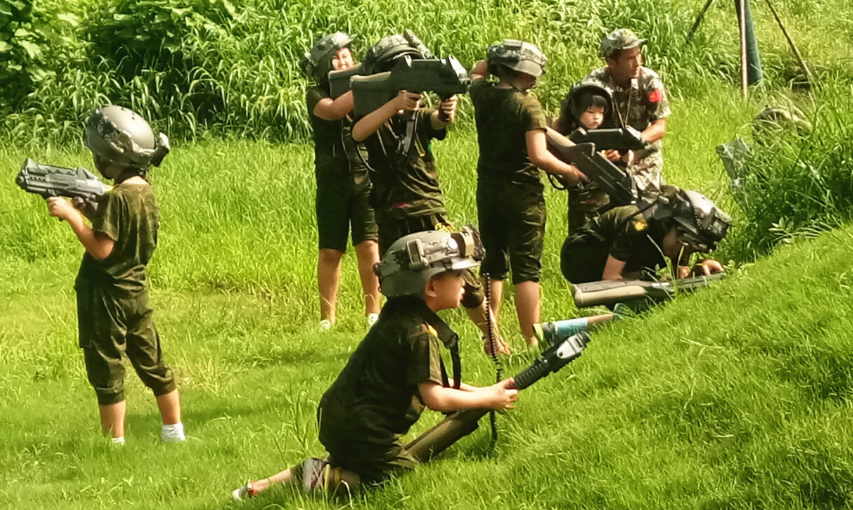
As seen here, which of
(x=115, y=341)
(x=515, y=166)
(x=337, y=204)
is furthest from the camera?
(x=337, y=204)

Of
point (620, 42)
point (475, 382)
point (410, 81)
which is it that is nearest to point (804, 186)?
point (620, 42)

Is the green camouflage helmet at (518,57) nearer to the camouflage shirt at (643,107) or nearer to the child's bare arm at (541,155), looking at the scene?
the child's bare arm at (541,155)

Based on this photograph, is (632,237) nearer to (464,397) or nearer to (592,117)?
(592,117)

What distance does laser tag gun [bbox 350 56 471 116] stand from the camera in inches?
241

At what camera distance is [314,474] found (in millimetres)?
4855

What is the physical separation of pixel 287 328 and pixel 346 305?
49cm

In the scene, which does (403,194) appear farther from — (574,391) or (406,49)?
(574,391)

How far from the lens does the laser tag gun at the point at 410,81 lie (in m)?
6.11

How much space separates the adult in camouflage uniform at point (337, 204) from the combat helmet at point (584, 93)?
54.0 inches

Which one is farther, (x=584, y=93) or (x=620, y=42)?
(x=620, y=42)

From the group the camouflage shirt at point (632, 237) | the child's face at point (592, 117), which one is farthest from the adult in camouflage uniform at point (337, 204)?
the camouflage shirt at point (632, 237)

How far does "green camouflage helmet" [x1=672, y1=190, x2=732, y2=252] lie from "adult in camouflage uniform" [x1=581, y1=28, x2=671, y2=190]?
1.33 metres

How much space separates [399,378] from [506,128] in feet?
8.58

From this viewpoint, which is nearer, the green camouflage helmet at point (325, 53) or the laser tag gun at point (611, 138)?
the laser tag gun at point (611, 138)
